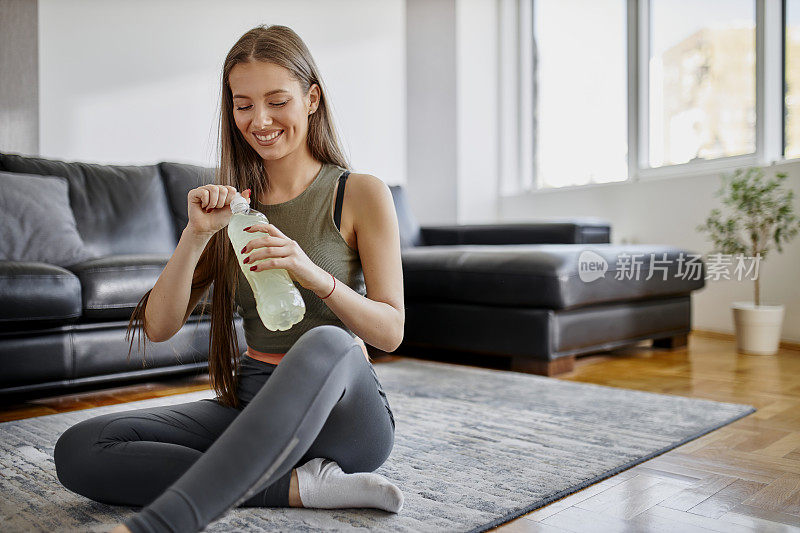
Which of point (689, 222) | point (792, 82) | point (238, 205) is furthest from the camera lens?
point (689, 222)

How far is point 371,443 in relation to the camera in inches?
46.7

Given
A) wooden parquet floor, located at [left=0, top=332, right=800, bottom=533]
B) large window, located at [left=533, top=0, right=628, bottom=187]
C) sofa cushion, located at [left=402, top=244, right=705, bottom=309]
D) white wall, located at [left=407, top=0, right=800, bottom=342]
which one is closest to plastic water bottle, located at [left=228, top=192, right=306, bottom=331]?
wooden parquet floor, located at [left=0, top=332, right=800, bottom=533]

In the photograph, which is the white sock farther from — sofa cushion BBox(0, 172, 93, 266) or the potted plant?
the potted plant

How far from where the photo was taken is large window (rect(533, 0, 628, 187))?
4445mm

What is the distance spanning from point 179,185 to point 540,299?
162 cm

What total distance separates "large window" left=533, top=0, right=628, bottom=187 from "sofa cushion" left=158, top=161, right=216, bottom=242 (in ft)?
8.46

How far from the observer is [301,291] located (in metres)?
1.22

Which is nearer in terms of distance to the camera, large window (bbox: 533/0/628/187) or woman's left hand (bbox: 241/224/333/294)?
woman's left hand (bbox: 241/224/333/294)

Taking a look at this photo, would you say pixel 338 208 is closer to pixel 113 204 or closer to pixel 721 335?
pixel 113 204

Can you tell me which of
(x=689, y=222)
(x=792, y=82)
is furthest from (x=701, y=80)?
(x=689, y=222)

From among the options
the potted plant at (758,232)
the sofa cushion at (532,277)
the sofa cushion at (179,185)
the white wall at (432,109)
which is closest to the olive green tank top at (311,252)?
the sofa cushion at (532,277)

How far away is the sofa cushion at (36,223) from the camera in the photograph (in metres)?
2.47

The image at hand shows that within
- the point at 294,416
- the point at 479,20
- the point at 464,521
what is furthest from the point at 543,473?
the point at 479,20

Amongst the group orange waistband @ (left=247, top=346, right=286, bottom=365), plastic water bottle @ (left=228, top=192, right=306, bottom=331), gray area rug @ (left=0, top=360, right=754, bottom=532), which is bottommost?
gray area rug @ (left=0, top=360, right=754, bottom=532)
